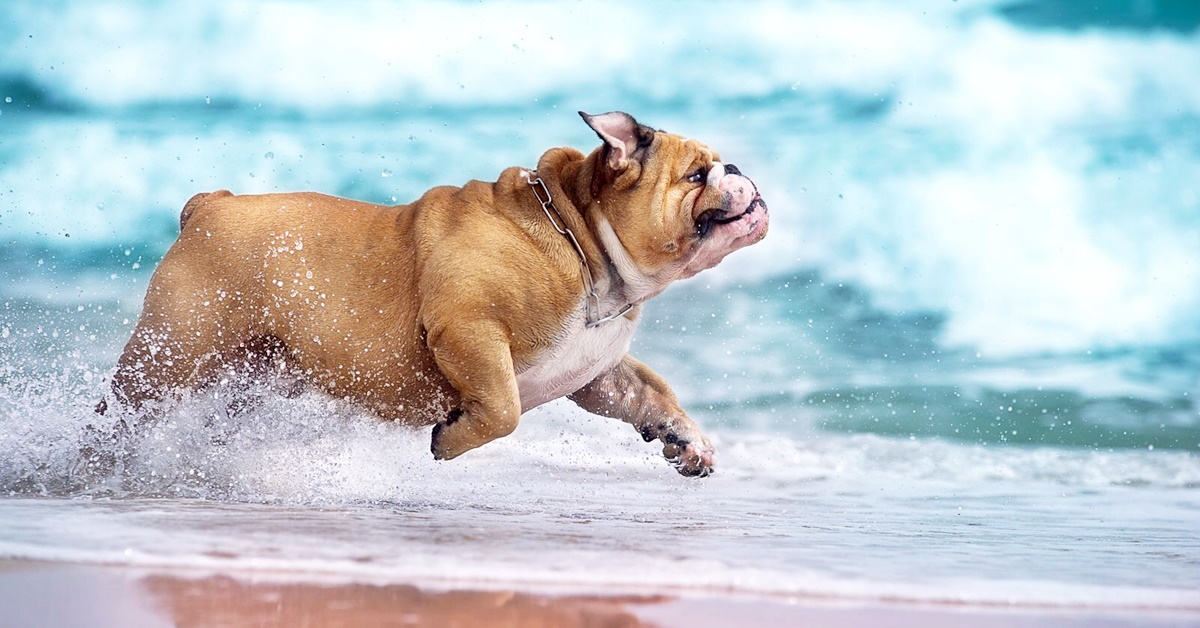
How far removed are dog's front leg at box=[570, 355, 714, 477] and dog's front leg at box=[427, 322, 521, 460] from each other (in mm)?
691

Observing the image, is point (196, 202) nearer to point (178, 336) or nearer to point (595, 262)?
point (178, 336)

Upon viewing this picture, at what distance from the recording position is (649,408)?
13.6 ft

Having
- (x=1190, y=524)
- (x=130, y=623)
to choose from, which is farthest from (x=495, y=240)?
(x=1190, y=524)

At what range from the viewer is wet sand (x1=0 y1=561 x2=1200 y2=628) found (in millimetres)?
1925

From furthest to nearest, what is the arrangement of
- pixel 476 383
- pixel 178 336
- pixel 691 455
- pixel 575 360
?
pixel 691 455
pixel 178 336
pixel 575 360
pixel 476 383

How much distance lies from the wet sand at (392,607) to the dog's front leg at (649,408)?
5.67ft

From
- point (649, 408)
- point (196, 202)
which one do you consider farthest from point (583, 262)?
point (196, 202)

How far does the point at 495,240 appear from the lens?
366 cm

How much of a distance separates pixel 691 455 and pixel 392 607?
210cm

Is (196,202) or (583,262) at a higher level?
(196,202)

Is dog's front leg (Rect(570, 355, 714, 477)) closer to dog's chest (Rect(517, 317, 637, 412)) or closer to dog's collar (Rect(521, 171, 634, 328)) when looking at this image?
dog's chest (Rect(517, 317, 637, 412))

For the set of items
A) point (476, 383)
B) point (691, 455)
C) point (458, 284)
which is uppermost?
point (458, 284)

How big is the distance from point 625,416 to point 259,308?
1.28 metres

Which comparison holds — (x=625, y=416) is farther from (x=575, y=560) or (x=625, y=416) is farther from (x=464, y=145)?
(x=464, y=145)
